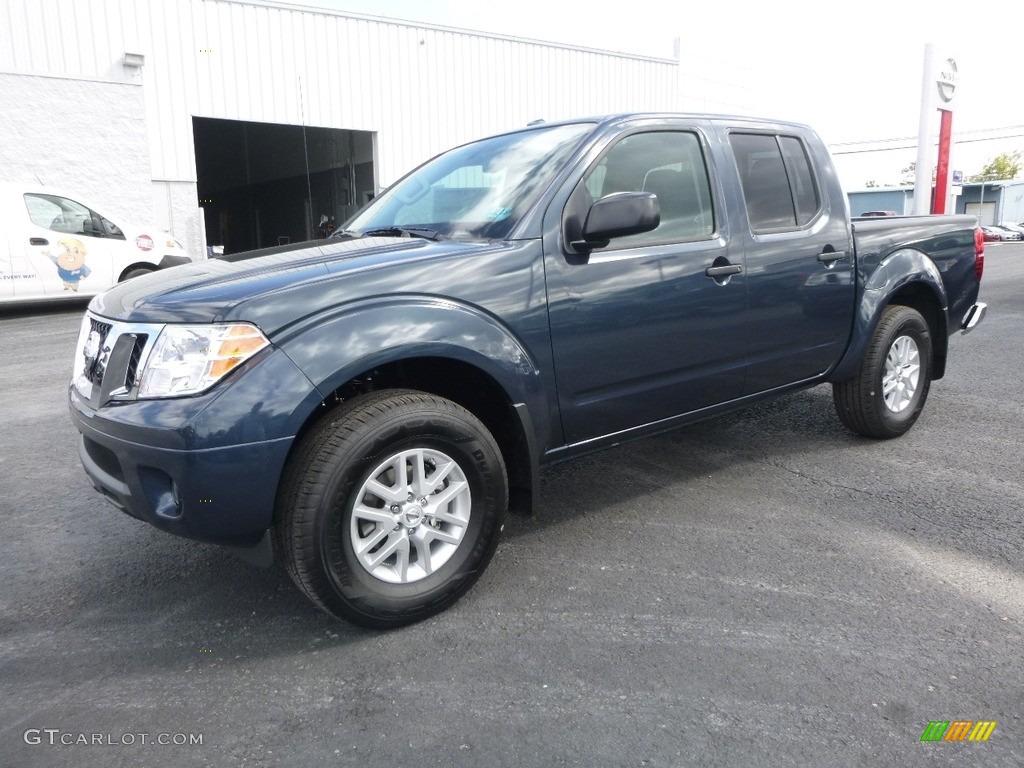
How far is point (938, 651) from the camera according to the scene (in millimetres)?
2623

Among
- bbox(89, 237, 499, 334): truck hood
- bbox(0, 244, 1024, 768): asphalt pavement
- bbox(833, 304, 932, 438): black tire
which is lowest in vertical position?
bbox(0, 244, 1024, 768): asphalt pavement

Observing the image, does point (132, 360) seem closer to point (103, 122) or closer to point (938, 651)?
point (938, 651)

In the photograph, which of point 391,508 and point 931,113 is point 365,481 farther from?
point 931,113

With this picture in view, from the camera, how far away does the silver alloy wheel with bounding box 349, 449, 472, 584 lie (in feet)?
8.94

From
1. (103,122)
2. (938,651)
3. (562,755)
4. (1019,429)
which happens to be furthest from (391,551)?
(103,122)

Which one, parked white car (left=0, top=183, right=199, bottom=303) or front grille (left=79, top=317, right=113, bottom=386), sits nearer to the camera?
front grille (left=79, top=317, right=113, bottom=386)

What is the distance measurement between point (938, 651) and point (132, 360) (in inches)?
109

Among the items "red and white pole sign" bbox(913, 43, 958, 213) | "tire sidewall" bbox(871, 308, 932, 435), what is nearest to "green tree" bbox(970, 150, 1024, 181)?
"red and white pole sign" bbox(913, 43, 958, 213)

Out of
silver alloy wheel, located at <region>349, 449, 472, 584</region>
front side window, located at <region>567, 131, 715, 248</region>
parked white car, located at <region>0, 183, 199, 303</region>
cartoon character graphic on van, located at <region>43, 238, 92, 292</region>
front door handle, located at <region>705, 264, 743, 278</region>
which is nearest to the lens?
silver alloy wheel, located at <region>349, 449, 472, 584</region>

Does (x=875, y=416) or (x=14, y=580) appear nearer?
(x=14, y=580)

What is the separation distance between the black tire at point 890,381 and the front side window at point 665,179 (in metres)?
1.51

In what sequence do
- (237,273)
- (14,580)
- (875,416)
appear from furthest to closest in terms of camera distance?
(875,416) → (14,580) → (237,273)

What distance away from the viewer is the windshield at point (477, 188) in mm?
3262

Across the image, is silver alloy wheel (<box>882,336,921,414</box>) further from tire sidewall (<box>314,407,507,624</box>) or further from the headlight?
the headlight
